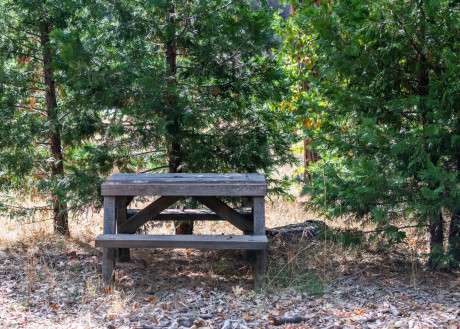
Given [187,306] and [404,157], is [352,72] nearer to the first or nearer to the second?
[404,157]

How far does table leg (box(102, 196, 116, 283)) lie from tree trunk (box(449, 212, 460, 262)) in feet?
12.2

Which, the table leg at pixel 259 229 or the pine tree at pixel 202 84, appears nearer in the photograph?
the table leg at pixel 259 229

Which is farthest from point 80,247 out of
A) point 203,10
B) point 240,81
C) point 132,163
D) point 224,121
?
point 203,10

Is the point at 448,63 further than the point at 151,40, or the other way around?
A: the point at 151,40

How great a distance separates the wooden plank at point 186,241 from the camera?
4621 mm

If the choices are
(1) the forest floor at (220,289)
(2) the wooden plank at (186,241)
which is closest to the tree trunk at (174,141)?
(1) the forest floor at (220,289)

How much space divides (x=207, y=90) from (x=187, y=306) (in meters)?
3.01

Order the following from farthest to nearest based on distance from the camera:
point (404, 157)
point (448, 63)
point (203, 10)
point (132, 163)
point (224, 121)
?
point (132, 163) < point (224, 121) < point (203, 10) < point (404, 157) < point (448, 63)

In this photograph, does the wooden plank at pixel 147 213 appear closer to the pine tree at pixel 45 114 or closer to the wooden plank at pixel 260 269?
the pine tree at pixel 45 114

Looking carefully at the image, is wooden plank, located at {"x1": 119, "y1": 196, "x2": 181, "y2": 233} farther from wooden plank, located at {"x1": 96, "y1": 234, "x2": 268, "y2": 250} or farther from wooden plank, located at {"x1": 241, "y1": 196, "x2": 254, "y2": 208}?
wooden plank, located at {"x1": 241, "y1": 196, "x2": 254, "y2": 208}

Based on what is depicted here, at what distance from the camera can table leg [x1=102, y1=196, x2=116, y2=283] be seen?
195 inches

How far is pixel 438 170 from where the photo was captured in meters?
4.48

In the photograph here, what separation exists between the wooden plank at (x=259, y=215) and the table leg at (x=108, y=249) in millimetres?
1541

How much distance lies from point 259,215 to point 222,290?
0.91 metres
